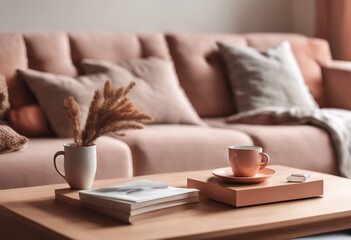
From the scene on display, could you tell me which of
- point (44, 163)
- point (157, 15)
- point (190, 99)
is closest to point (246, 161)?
point (44, 163)

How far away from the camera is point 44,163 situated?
2.20 meters

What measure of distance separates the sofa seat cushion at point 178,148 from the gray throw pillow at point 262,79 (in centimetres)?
62

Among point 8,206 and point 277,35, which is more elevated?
point 277,35

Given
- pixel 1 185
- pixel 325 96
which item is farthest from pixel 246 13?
pixel 1 185

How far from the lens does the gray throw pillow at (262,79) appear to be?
3.28 m

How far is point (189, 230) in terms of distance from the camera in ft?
4.25

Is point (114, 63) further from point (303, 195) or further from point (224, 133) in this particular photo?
point (303, 195)

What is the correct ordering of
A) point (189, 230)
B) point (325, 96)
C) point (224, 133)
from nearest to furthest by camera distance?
point (189, 230)
point (224, 133)
point (325, 96)

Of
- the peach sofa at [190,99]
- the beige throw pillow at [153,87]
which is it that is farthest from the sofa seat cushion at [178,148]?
the beige throw pillow at [153,87]

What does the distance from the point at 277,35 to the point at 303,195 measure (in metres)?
2.26

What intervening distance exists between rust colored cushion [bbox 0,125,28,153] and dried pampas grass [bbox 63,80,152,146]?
0.66 metres

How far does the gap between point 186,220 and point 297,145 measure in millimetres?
1491

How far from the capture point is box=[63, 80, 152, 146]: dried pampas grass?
5.33 feet

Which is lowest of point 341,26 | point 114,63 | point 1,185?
point 1,185
